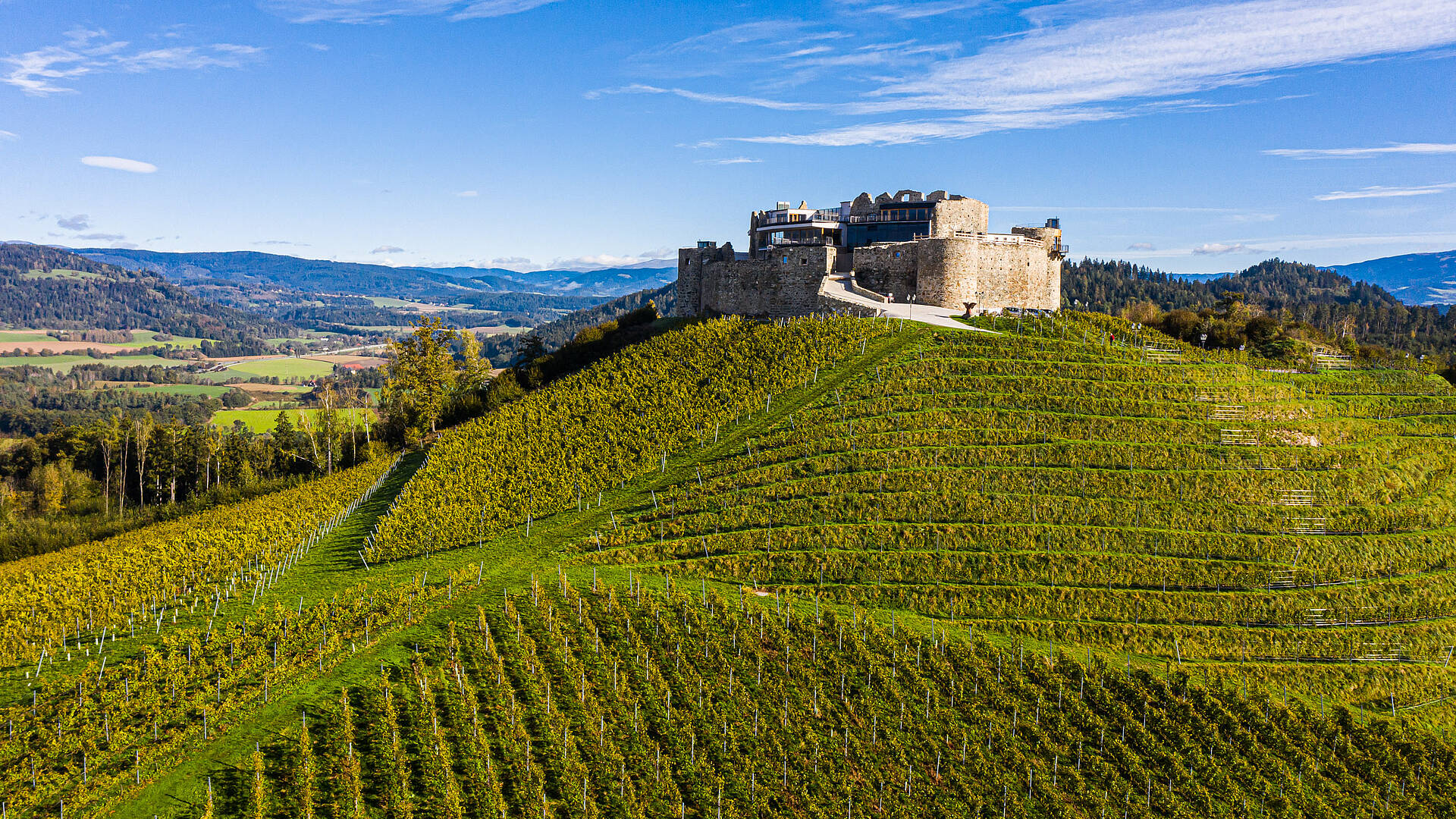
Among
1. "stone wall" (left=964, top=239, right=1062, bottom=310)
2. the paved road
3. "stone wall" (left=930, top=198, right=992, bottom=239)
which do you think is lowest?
the paved road

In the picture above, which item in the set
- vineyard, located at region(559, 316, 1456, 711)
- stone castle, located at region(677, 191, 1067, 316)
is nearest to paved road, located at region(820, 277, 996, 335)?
stone castle, located at region(677, 191, 1067, 316)

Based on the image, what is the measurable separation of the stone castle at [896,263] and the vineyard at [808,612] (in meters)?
9.82

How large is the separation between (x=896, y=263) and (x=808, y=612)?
3898 cm

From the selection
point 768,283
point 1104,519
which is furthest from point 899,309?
point 1104,519

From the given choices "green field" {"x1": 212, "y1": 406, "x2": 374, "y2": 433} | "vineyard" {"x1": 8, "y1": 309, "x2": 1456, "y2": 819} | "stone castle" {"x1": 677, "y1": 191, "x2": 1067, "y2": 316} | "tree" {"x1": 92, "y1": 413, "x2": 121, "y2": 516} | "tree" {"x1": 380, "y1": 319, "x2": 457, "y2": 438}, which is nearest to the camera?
"vineyard" {"x1": 8, "y1": 309, "x2": 1456, "y2": 819}

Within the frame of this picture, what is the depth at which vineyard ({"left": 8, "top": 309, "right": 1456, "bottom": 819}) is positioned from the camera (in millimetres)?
23078

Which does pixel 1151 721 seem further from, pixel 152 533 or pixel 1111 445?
pixel 152 533

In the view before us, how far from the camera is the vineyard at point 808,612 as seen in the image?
75.7 feet

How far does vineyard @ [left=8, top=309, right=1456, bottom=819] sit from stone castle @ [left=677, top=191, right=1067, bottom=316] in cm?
982

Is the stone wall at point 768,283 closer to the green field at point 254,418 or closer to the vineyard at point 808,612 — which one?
the vineyard at point 808,612

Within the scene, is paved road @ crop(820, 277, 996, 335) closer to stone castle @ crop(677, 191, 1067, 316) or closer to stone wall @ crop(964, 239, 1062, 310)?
stone castle @ crop(677, 191, 1067, 316)

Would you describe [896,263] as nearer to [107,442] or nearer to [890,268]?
[890,268]

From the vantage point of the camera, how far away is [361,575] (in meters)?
36.3

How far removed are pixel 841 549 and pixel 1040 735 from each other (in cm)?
1163
